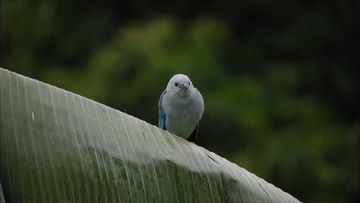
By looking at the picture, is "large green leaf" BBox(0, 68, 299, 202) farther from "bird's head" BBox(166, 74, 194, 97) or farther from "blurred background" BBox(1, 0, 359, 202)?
"blurred background" BBox(1, 0, 359, 202)

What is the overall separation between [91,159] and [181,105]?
205 cm

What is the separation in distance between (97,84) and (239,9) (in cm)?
387

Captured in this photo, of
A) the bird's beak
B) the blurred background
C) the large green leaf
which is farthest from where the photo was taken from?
the blurred background

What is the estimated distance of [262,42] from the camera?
1493cm

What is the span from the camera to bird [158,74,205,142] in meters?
5.97

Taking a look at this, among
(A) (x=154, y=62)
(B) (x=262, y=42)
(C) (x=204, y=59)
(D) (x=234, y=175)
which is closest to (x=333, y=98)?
(B) (x=262, y=42)

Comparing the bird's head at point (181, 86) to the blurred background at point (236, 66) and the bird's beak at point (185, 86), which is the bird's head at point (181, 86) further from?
the blurred background at point (236, 66)

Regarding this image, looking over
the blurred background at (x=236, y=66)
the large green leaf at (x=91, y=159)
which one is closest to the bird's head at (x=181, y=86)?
the large green leaf at (x=91, y=159)

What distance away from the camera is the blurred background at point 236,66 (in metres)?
12.0

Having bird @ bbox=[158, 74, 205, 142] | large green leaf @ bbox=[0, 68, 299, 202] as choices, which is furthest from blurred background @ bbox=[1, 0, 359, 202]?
large green leaf @ bbox=[0, 68, 299, 202]

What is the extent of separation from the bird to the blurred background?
16.7 feet

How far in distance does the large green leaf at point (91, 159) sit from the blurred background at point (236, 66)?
6925 mm

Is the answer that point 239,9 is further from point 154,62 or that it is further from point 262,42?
point 154,62

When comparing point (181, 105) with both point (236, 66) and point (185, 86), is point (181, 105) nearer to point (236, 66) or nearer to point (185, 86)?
point (185, 86)
